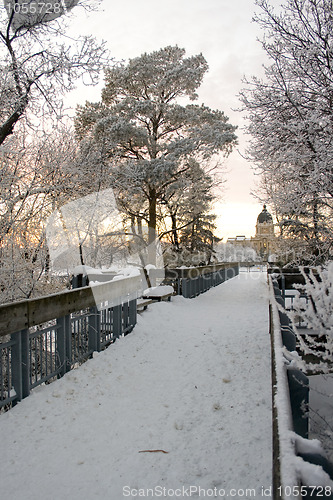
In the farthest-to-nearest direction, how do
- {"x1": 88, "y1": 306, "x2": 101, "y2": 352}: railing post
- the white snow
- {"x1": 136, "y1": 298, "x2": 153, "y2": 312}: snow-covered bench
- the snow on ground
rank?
the white snow → {"x1": 136, "y1": 298, "x2": 153, "y2": 312}: snow-covered bench → {"x1": 88, "y1": 306, "x2": 101, "y2": 352}: railing post → the snow on ground

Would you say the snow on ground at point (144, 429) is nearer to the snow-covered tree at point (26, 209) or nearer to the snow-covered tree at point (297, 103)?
the snow-covered tree at point (26, 209)

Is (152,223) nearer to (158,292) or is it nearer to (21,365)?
(158,292)

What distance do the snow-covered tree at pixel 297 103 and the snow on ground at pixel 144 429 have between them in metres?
4.41

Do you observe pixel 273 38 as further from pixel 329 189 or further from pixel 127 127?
pixel 127 127

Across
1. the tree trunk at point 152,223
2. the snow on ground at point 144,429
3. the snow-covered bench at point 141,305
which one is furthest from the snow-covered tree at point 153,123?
the snow on ground at point 144,429

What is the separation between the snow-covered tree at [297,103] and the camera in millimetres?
8375

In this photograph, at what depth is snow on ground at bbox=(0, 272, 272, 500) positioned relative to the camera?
3135 millimetres

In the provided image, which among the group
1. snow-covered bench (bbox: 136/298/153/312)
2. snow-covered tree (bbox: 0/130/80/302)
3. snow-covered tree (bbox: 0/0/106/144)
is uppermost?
snow-covered tree (bbox: 0/0/106/144)

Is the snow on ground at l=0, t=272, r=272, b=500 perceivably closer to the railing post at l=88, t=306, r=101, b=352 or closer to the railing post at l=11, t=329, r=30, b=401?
the railing post at l=11, t=329, r=30, b=401

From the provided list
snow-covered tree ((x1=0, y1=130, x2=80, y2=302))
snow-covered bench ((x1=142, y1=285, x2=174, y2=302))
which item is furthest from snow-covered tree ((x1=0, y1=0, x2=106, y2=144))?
snow-covered bench ((x1=142, y1=285, x2=174, y2=302))

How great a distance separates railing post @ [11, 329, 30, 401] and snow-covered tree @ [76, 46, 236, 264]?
46.6ft

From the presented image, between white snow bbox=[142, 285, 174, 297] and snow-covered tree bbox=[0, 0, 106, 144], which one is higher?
snow-covered tree bbox=[0, 0, 106, 144]

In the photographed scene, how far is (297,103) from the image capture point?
8805mm

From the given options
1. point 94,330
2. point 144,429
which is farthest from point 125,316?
point 144,429
